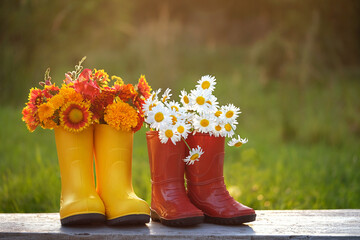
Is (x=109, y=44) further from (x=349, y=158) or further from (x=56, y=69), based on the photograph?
(x=349, y=158)

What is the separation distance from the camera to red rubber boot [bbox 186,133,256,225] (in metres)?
1.43

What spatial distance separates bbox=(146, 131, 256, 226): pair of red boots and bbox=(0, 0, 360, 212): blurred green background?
947 mm

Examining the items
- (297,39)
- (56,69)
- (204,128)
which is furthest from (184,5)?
(204,128)

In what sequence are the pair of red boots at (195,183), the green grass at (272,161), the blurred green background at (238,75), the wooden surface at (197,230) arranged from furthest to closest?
the blurred green background at (238,75), the green grass at (272,161), the pair of red boots at (195,183), the wooden surface at (197,230)

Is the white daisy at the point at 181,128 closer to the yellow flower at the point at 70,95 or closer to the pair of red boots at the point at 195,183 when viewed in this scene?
the pair of red boots at the point at 195,183

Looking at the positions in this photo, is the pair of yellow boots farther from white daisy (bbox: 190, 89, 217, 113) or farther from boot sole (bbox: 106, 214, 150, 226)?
white daisy (bbox: 190, 89, 217, 113)

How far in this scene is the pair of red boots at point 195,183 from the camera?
55.4 inches

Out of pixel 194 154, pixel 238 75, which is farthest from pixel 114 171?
pixel 238 75

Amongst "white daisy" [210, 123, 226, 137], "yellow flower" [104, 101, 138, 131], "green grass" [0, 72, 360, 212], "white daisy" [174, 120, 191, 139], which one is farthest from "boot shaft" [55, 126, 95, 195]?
→ "green grass" [0, 72, 360, 212]

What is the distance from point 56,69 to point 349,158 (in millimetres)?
4660

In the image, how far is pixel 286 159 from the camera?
3.48 metres

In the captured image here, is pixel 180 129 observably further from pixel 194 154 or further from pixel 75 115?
pixel 75 115

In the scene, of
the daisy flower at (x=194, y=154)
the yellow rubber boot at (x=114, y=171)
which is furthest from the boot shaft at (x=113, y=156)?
the daisy flower at (x=194, y=154)

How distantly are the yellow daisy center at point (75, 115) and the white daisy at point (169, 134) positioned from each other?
279 mm
